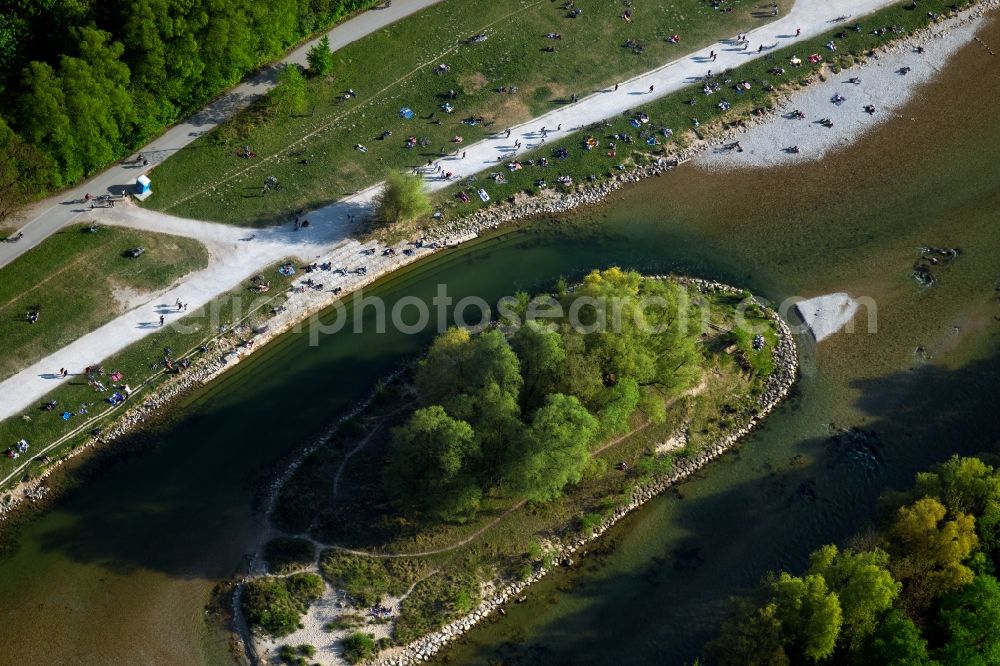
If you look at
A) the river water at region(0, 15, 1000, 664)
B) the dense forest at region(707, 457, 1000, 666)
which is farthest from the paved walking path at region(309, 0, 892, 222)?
the dense forest at region(707, 457, 1000, 666)

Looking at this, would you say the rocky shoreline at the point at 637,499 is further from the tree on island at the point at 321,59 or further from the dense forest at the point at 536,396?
the tree on island at the point at 321,59

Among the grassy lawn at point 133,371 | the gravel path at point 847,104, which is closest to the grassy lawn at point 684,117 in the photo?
the gravel path at point 847,104

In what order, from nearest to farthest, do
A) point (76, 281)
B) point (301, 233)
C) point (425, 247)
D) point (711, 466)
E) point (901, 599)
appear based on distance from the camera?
point (901, 599), point (711, 466), point (76, 281), point (301, 233), point (425, 247)

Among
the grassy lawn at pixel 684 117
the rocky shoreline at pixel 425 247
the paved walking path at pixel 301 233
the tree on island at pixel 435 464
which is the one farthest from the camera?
the grassy lawn at pixel 684 117

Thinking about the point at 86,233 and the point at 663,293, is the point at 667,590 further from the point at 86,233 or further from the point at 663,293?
the point at 86,233

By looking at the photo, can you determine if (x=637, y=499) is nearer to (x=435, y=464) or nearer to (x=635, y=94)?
(x=435, y=464)

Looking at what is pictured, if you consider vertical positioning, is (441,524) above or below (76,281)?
below

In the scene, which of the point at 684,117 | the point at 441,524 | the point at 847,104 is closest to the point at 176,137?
the point at 441,524
